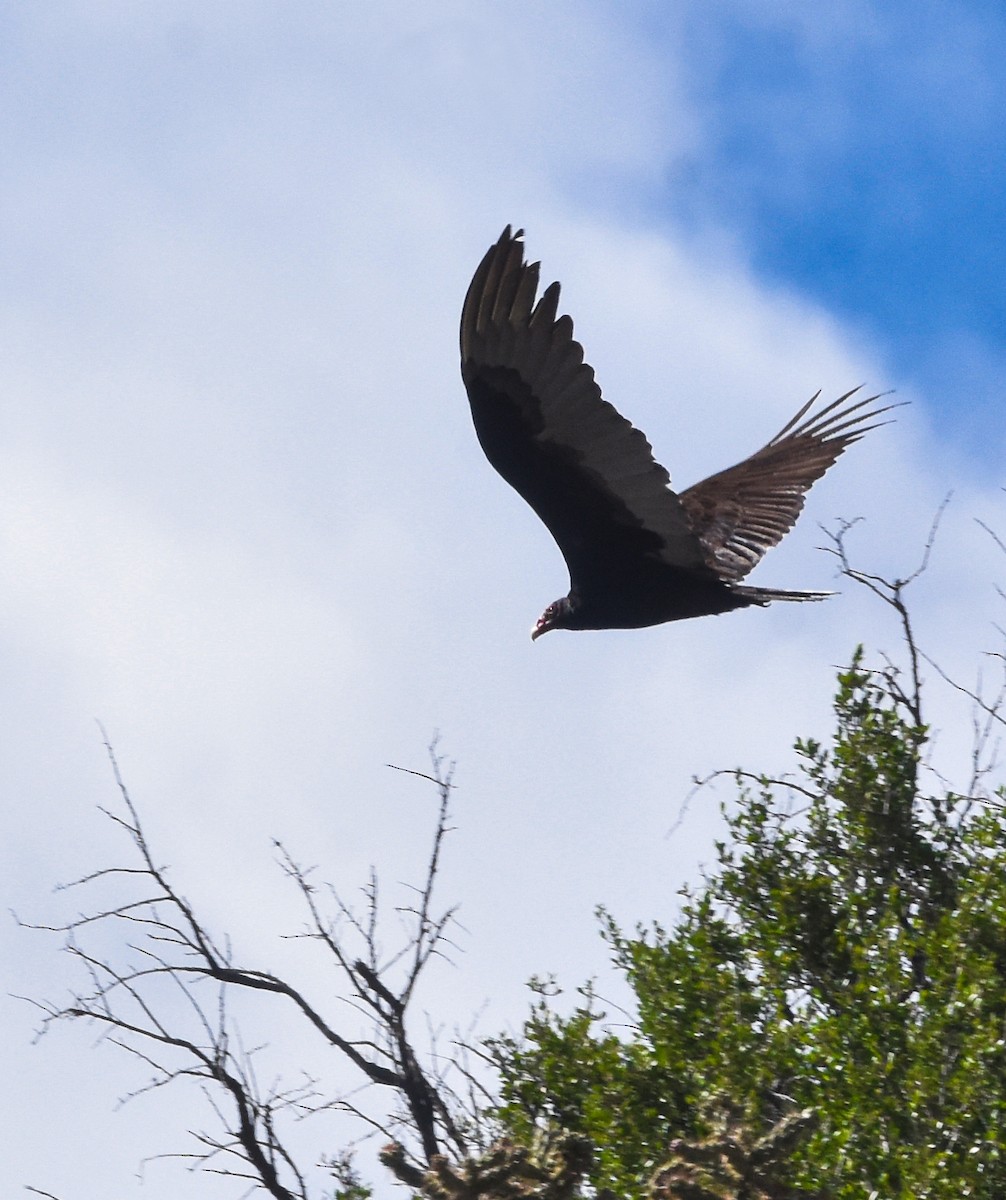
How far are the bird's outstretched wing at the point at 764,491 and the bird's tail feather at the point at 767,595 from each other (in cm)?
98

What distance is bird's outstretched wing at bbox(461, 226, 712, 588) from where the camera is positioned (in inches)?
237

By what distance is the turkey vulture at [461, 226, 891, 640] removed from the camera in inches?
237

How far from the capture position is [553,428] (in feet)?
20.5

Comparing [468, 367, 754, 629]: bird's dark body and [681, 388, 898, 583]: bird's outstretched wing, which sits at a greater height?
[681, 388, 898, 583]: bird's outstretched wing

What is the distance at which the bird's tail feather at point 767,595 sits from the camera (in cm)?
662

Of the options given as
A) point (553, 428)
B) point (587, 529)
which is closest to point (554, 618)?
point (587, 529)

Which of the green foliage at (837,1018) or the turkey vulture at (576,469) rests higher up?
the turkey vulture at (576,469)

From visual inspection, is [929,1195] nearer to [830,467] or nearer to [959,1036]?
[959,1036]

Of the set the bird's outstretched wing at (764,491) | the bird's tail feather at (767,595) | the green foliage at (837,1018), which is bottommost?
the green foliage at (837,1018)

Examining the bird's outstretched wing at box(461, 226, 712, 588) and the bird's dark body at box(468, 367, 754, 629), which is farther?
the bird's dark body at box(468, 367, 754, 629)

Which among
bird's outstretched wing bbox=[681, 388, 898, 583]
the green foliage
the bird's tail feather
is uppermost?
bird's outstretched wing bbox=[681, 388, 898, 583]

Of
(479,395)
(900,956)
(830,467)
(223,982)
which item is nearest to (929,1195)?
(900,956)

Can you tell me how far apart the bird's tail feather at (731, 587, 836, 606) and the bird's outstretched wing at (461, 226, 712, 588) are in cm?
28

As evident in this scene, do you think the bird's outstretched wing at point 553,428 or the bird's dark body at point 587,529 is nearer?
the bird's outstretched wing at point 553,428
